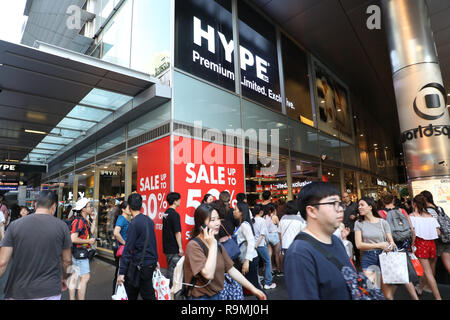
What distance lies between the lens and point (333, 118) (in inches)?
549

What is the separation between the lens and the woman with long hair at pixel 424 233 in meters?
4.45

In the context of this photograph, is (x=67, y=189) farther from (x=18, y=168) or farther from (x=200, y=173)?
(x=200, y=173)

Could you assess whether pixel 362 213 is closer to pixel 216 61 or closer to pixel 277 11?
pixel 216 61

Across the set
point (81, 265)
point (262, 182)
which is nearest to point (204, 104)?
point (262, 182)

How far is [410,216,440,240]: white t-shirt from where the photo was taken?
14.6ft

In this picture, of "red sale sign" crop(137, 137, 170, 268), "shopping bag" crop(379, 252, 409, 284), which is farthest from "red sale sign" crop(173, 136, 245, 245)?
"shopping bag" crop(379, 252, 409, 284)

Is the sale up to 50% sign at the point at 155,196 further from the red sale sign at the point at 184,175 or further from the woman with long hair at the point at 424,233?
the woman with long hair at the point at 424,233

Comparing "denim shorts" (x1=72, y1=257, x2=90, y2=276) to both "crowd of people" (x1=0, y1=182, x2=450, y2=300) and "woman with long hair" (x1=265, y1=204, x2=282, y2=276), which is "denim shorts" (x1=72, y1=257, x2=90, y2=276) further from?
"woman with long hair" (x1=265, y1=204, x2=282, y2=276)

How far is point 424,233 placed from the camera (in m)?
4.50

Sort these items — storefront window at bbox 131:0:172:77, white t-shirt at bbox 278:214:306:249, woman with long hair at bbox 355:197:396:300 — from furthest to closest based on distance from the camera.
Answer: storefront window at bbox 131:0:172:77 → white t-shirt at bbox 278:214:306:249 → woman with long hair at bbox 355:197:396:300

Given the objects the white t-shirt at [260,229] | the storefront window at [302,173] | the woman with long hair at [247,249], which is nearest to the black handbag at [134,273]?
the woman with long hair at [247,249]

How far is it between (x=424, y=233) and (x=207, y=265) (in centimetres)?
429

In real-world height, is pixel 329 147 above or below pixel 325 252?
above

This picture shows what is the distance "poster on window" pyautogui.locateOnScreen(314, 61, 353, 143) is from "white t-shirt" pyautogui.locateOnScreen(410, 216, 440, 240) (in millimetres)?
8347
